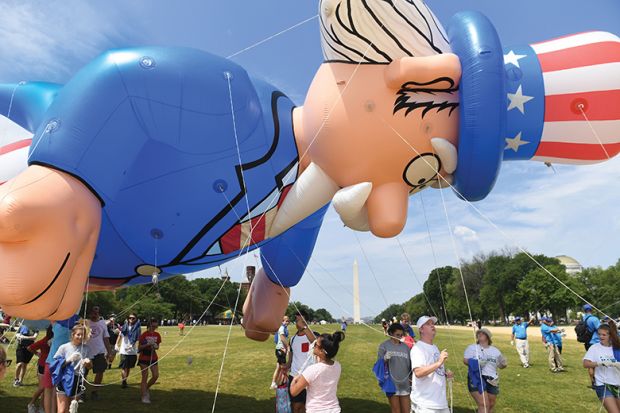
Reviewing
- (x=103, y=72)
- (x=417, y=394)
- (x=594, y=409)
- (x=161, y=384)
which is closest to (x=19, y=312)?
(x=103, y=72)

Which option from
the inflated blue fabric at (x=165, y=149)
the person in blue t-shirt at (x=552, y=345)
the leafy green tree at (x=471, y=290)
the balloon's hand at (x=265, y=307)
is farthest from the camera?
the leafy green tree at (x=471, y=290)

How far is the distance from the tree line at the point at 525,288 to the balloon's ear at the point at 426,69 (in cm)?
4100

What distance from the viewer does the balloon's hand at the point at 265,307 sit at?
7.43 m

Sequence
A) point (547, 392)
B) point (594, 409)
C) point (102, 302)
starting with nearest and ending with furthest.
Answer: point (594, 409)
point (547, 392)
point (102, 302)

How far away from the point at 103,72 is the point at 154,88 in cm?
49

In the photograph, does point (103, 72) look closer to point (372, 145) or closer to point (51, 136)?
point (51, 136)

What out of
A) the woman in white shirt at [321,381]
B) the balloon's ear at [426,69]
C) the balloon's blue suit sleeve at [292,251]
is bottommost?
the woman in white shirt at [321,381]

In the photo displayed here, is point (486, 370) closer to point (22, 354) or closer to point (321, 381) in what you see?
point (321, 381)

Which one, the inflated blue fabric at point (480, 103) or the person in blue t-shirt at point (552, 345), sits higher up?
the inflated blue fabric at point (480, 103)

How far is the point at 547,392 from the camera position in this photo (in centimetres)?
876

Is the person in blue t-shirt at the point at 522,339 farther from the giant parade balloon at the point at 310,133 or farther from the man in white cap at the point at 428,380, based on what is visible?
the man in white cap at the point at 428,380

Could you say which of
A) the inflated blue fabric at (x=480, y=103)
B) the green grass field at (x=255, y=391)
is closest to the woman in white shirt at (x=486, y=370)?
the green grass field at (x=255, y=391)

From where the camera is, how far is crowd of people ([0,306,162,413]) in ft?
18.2

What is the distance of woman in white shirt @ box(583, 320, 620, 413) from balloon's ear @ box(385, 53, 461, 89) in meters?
3.57
